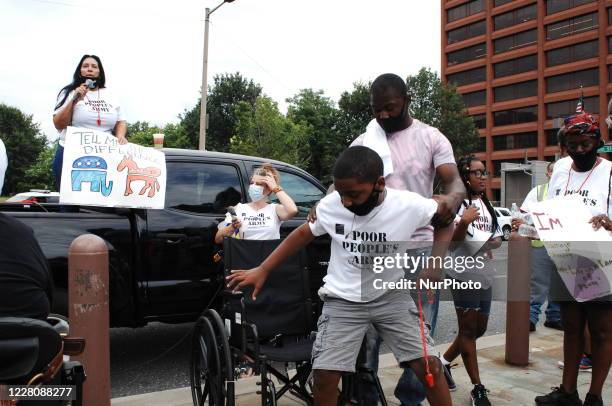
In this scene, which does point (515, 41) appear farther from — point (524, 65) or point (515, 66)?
point (524, 65)

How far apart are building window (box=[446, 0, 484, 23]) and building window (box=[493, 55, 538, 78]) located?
8.16 metres

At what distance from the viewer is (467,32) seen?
7144 cm

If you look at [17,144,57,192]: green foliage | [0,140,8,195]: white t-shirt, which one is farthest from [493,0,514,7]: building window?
[0,140,8,195]: white t-shirt

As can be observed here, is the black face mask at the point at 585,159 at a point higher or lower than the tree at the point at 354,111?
lower

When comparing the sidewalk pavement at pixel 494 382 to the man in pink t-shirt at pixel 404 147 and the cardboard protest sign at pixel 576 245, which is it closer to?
the cardboard protest sign at pixel 576 245

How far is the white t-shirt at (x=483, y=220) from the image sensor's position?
13.4 feet

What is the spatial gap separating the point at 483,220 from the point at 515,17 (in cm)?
6950

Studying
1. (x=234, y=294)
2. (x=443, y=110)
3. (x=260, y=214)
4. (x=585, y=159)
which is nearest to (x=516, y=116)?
(x=443, y=110)

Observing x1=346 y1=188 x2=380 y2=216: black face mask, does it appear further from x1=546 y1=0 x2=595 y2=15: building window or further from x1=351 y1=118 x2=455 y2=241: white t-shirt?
x1=546 y1=0 x2=595 y2=15: building window

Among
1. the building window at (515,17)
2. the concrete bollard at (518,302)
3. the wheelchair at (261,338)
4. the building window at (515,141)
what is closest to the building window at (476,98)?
the building window at (515,141)

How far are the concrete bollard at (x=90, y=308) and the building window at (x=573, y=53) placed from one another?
2538 inches

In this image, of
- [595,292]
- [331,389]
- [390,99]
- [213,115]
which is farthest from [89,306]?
[213,115]

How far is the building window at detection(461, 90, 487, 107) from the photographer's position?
68.9m

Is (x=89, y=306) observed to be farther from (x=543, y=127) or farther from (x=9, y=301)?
(x=543, y=127)
